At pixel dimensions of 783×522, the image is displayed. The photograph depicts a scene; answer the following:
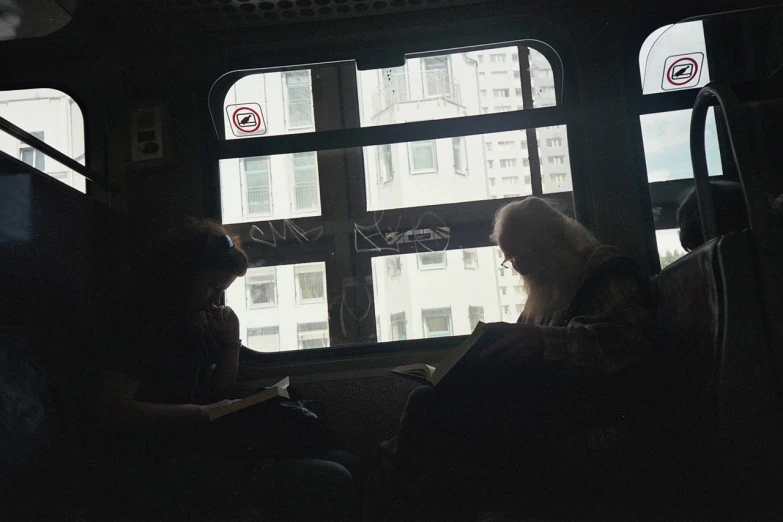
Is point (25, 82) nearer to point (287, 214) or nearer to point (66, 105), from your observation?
point (66, 105)

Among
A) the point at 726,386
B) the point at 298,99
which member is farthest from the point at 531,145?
the point at 726,386

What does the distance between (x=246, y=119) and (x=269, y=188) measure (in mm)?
321

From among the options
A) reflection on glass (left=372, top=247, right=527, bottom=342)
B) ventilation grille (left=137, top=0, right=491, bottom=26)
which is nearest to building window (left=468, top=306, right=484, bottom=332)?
reflection on glass (left=372, top=247, right=527, bottom=342)

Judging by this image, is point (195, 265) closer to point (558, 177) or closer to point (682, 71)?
point (558, 177)

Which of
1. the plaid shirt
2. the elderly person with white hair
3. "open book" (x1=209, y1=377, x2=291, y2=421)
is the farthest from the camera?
"open book" (x1=209, y1=377, x2=291, y2=421)

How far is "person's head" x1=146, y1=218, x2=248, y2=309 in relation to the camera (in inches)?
86.9

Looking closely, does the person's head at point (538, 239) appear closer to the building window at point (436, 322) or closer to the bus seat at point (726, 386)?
the building window at point (436, 322)

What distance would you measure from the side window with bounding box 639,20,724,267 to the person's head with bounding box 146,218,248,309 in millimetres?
1647

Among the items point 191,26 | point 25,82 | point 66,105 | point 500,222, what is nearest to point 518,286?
point 500,222

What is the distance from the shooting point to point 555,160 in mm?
2705

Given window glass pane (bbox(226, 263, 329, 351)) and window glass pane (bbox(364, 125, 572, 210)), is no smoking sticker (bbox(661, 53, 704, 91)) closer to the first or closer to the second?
window glass pane (bbox(364, 125, 572, 210))

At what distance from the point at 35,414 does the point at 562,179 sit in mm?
2047

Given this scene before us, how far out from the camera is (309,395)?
263 cm

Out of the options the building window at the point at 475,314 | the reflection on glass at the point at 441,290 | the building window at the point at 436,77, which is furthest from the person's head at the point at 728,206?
the building window at the point at 436,77
